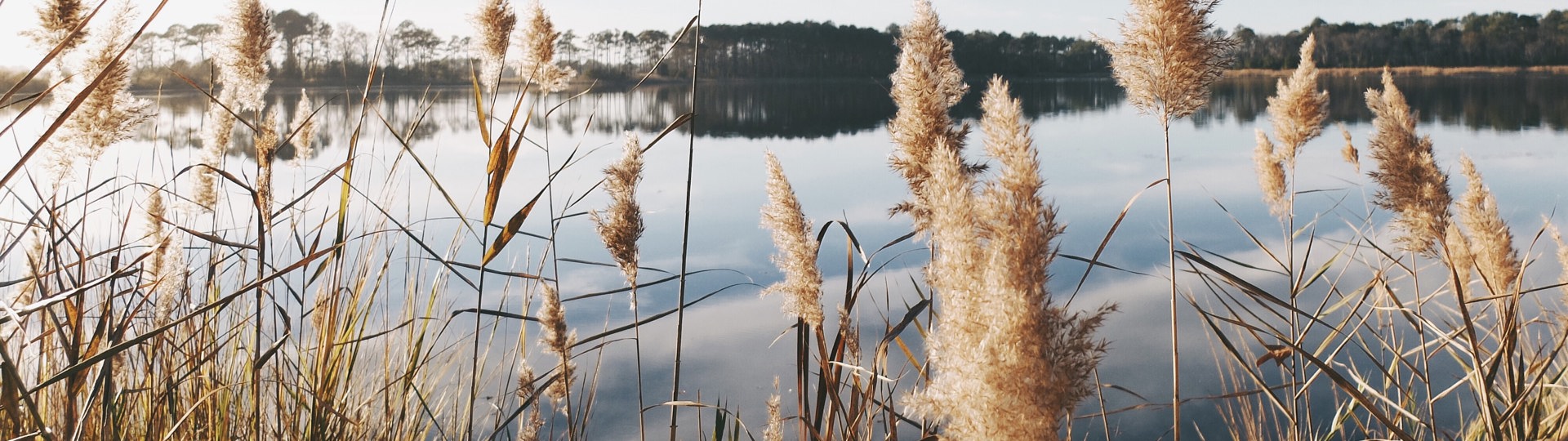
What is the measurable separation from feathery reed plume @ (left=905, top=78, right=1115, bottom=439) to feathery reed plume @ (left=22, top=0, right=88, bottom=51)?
117 centimetres

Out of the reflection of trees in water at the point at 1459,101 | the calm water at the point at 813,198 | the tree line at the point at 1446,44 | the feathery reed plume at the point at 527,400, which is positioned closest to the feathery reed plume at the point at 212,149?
the calm water at the point at 813,198

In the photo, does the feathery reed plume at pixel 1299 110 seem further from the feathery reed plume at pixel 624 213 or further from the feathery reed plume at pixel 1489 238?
the feathery reed plume at pixel 624 213

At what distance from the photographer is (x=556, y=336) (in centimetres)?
176

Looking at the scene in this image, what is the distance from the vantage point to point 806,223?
→ 5.24ft

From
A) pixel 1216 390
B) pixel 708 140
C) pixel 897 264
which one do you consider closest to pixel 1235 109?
pixel 708 140

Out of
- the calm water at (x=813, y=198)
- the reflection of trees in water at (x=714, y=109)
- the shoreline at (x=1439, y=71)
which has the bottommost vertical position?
the calm water at (x=813, y=198)

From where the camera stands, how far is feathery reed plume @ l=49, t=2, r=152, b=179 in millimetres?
1347

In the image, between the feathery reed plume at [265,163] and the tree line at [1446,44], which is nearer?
the feathery reed plume at [265,163]

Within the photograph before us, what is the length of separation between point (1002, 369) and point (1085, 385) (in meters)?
0.18

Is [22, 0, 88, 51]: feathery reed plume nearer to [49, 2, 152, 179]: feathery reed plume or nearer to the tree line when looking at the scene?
[49, 2, 152, 179]: feathery reed plume

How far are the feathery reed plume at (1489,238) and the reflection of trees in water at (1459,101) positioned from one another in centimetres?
1185

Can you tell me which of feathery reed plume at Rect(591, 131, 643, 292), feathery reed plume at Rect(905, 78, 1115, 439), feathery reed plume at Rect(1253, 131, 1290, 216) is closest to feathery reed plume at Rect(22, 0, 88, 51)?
feathery reed plume at Rect(591, 131, 643, 292)

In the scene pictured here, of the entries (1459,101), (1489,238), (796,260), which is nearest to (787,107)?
(1459,101)

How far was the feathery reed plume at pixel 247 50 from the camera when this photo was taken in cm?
163
